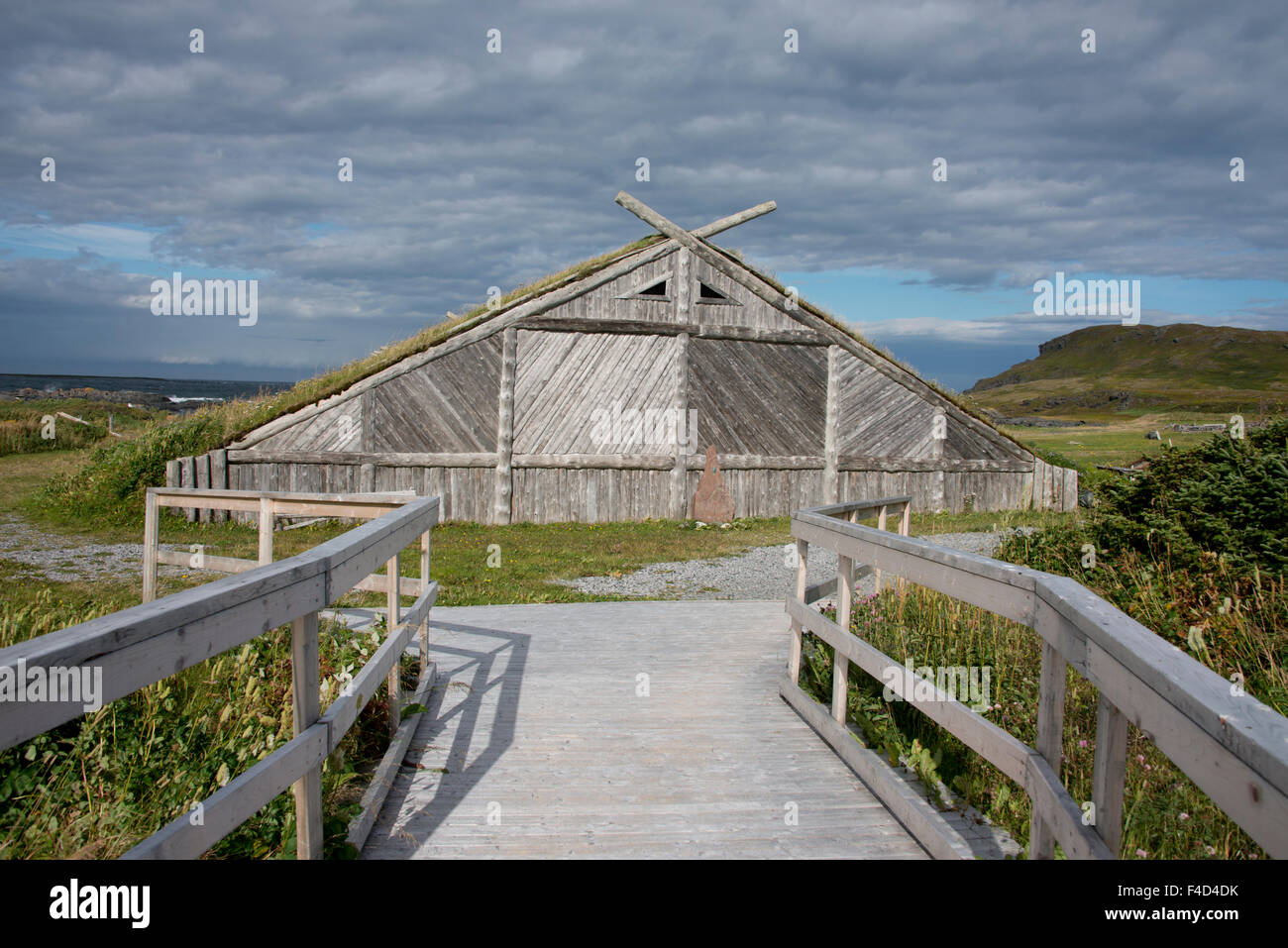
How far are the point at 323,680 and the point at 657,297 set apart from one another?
1411 cm

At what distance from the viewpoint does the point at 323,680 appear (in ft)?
16.7

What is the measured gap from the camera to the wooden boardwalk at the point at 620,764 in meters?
3.84

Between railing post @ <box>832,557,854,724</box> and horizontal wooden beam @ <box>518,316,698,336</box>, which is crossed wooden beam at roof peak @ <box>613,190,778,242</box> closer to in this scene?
horizontal wooden beam @ <box>518,316,698,336</box>

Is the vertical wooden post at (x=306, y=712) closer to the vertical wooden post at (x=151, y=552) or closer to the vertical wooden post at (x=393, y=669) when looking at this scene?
the vertical wooden post at (x=393, y=669)

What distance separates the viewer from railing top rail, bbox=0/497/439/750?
1681 mm

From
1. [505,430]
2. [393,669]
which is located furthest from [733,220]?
[393,669]

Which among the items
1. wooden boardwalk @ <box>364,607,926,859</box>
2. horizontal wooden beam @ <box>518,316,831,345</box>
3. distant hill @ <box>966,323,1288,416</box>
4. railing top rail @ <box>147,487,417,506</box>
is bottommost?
wooden boardwalk @ <box>364,607,926,859</box>

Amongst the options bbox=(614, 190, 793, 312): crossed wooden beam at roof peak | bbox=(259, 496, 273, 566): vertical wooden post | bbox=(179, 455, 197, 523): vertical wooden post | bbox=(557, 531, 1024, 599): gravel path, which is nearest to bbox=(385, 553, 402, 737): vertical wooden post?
bbox=(259, 496, 273, 566): vertical wooden post

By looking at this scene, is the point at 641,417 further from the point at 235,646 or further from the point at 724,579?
the point at 235,646

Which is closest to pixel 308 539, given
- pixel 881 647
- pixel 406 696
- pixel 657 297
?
pixel 657 297

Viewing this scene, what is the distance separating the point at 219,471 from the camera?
1583 cm

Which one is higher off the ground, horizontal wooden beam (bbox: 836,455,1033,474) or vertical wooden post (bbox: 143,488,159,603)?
horizontal wooden beam (bbox: 836,455,1033,474)

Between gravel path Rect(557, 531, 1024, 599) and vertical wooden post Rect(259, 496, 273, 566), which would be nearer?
vertical wooden post Rect(259, 496, 273, 566)

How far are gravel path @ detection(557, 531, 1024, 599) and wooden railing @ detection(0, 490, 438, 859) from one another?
7168mm
